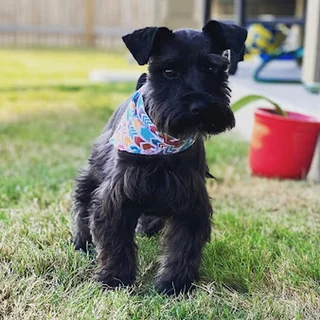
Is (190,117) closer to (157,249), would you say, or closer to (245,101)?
(157,249)

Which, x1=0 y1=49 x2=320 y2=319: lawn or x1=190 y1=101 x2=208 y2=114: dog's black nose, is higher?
x1=190 y1=101 x2=208 y2=114: dog's black nose

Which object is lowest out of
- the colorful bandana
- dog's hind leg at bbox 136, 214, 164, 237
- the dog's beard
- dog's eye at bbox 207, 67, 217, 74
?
dog's hind leg at bbox 136, 214, 164, 237

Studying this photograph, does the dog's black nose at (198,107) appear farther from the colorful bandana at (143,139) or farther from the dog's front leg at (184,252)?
the dog's front leg at (184,252)

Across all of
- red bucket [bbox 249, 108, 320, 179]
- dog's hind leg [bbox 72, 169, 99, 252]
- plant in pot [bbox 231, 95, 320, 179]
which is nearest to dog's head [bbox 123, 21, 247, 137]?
dog's hind leg [bbox 72, 169, 99, 252]

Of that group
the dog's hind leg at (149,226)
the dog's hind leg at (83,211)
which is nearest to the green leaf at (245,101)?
the dog's hind leg at (149,226)

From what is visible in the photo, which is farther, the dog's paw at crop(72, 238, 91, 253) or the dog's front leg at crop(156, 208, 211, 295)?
the dog's paw at crop(72, 238, 91, 253)

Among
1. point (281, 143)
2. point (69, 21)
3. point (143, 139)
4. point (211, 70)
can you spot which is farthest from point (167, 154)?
point (69, 21)

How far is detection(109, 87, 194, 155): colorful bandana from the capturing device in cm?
286

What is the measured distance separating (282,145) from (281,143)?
19 mm

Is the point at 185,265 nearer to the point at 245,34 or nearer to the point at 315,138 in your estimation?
the point at 245,34

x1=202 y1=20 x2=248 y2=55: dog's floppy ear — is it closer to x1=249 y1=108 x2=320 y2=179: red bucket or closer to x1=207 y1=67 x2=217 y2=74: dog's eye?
x1=207 y1=67 x2=217 y2=74: dog's eye

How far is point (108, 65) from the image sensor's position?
1383 centimetres

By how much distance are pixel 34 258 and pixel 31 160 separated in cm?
257

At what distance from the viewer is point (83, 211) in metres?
3.40
